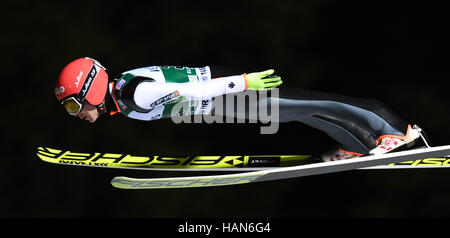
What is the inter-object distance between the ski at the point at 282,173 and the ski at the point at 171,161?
0.36m

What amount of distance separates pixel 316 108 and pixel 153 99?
121cm

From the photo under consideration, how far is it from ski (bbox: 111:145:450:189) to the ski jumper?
9.8 inches

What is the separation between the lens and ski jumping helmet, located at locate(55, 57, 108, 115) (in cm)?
435

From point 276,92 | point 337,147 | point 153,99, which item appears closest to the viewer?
point 153,99

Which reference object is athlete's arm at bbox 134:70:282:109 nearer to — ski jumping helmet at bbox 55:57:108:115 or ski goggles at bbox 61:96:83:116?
ski jumping helmet at bbox 55:57:108:115

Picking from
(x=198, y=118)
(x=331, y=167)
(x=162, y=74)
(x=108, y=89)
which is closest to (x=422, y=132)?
(x=331, y=167)

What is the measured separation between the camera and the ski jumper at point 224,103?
14.5 feet

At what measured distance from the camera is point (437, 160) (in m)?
5.27

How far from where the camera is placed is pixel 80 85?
436cm

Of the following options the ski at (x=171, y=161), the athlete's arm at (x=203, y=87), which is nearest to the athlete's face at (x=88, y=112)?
the athlete's arm at (x=203, y=87)

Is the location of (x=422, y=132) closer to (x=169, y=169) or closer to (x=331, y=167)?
(x=331, y=167)

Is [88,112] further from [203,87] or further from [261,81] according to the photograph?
[261,81]

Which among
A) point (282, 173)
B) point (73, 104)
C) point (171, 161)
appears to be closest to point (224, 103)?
point (282, 173)

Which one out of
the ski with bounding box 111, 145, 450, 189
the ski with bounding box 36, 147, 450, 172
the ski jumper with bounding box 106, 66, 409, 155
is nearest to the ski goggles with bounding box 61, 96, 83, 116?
the ski jumper with bounding box 106, 66, 409, 155
